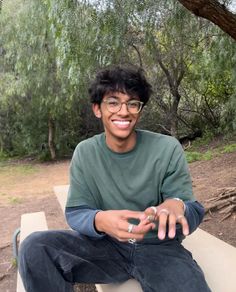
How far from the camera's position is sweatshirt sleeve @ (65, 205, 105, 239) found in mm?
1886

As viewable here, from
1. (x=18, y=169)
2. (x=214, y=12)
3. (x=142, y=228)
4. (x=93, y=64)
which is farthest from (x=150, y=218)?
(x=18, y=169)

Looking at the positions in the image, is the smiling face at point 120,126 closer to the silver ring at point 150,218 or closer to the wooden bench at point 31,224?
the silver ring at point 150,218

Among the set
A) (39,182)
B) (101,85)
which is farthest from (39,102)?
(101,85)

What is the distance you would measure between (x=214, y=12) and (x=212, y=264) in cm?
248

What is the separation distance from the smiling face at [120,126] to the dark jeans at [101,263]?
466mm

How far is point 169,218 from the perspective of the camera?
1679 millimetres

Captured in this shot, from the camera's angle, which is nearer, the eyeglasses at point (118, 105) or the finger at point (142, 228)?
the finger at point (142, 228)

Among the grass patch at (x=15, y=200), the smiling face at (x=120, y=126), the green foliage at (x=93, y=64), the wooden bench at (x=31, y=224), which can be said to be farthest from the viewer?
the grass patch at (x=15, y=200)

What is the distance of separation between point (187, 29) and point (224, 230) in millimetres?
4577

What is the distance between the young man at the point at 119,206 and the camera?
6.07 ft

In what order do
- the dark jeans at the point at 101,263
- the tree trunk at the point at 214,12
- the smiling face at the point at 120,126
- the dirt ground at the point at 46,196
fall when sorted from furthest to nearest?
the dirt ground at the point at 46,196, the tree trunk at the point at 214,12, the smiling face at the point at 120,126, the dark jeans at the point at 101,263

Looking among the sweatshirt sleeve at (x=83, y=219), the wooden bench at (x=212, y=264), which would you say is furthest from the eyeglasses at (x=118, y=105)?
the wooden bench at (x=212, y=264)

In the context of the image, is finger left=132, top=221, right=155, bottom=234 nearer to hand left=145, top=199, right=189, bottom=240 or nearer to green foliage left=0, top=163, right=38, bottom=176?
hand left=145, top=199, right=189, bottom=240

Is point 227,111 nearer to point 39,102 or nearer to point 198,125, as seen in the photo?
point 198,125
